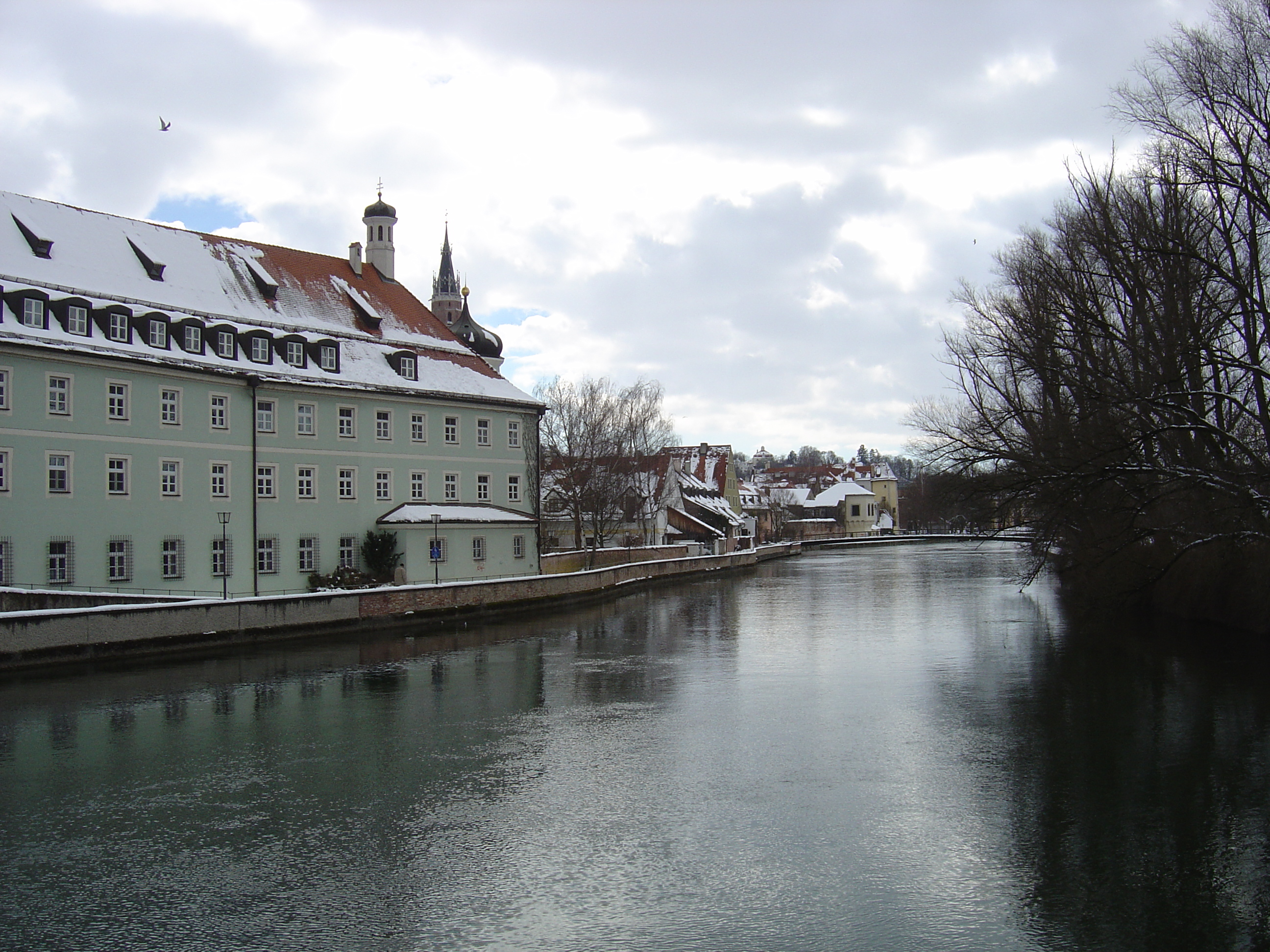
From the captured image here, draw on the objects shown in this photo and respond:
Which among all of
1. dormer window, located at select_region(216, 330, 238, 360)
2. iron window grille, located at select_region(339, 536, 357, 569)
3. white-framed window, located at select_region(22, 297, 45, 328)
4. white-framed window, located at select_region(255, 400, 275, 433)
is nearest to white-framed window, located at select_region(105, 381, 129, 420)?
white-framed window, located at select_region(22, 297, 45, 328)

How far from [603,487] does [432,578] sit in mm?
17228

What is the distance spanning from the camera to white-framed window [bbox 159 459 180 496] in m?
31.9

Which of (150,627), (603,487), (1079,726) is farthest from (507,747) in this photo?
(603,487)

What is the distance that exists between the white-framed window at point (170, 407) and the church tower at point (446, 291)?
5565 centimetres

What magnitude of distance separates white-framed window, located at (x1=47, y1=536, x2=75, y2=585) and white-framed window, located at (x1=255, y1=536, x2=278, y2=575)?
595cm

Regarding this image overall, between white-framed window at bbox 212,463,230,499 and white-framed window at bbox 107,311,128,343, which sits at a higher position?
white-framed window at bbox 107,311,128,343

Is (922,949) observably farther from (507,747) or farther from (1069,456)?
Result: (1069,456)

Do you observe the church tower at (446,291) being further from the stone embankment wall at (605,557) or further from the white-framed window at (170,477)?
the white-framed window at (170,477)

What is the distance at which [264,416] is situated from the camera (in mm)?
35031

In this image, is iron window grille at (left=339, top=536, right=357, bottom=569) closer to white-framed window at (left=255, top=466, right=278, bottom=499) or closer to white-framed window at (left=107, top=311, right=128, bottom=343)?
white-framed window at (left=255, top=466, right=278, bottom=499)

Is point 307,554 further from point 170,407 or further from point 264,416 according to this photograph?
point 170,407

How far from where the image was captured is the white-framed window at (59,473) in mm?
29297

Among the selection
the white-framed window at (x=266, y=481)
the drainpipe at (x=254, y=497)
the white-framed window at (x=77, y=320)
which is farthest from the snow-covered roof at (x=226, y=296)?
the white-framed window at (x=266, y=481)

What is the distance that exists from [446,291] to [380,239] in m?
47.4
